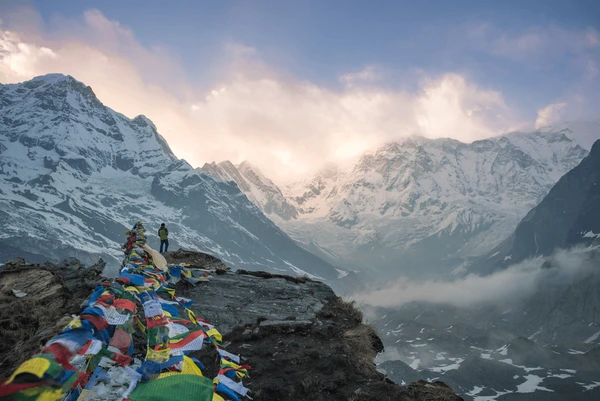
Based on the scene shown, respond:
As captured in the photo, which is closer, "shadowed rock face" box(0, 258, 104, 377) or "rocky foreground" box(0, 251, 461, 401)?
"rocky foreground" box(0, 251, 461, 401)

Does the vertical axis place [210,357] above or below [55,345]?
below

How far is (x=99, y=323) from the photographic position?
4895 mm

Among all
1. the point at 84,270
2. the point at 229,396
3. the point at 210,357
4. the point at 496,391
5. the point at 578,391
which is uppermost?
the point at 229,396

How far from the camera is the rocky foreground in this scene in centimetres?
720

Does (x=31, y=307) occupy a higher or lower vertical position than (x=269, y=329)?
lower

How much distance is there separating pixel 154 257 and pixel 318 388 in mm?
8141

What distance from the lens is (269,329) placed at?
10.5 meters

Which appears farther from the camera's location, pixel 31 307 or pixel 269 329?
pixel 269 329

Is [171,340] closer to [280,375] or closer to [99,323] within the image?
[99,323]

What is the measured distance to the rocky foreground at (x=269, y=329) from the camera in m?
7.20

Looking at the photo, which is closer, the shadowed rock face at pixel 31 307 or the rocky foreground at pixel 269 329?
the rocky foreground at pixel 269 329

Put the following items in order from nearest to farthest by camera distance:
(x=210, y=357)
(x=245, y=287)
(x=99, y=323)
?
1. (x=99, y=323)
2. (x=210, y=357)
3. (x=245, y=287)

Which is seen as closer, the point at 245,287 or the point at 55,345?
the point at 55,345

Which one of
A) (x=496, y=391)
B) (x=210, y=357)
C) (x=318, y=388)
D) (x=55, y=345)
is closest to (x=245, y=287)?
(x=210, y=357)
